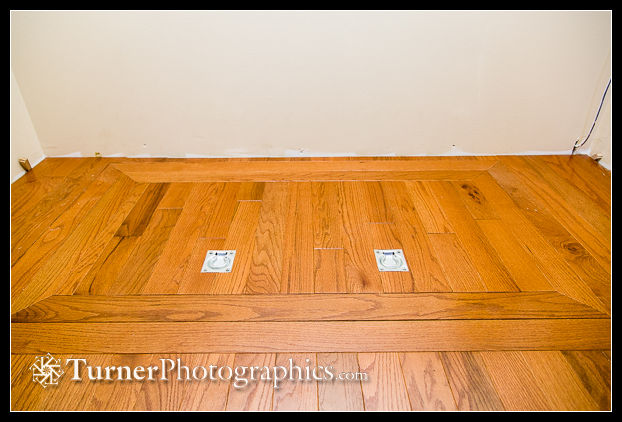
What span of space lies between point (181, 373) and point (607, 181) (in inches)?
89.7

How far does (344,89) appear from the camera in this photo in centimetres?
223

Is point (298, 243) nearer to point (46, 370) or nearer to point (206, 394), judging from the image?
point (206, 394)

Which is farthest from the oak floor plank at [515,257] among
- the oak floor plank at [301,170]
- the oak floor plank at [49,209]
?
the oak floor plank at [49,209]

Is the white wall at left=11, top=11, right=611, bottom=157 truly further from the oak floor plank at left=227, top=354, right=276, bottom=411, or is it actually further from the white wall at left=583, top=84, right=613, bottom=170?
the oak floor plank at left=227, top=354, right=276, bottom=411

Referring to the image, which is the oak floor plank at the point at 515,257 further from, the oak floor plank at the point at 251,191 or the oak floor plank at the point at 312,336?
the oak floor plank at the point at 251,191

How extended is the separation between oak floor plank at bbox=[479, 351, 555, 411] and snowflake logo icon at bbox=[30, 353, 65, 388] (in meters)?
1.23

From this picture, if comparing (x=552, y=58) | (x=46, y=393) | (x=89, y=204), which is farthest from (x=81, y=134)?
(x=552, y=58)

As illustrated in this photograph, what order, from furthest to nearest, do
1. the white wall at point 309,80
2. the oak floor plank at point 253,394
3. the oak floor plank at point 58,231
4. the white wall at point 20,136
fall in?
the white wall at point 20,136
the white wall at point 309,80
the oak floor plank at point 58,231
the oak floor plank at point 253,394

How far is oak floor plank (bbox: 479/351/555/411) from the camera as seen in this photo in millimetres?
1037

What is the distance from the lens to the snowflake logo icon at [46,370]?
3.62 ft

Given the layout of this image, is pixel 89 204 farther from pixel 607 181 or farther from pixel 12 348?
pixel 607 181

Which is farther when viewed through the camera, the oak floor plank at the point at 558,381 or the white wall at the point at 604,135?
the white wall at the point at 604,135

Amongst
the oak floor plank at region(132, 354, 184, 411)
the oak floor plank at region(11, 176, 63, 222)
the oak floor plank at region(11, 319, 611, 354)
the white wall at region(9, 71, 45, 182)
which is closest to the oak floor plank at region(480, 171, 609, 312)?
the oak floor plank at region(11, 319, 611, 354)

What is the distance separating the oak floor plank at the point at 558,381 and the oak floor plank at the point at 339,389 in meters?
0.51
